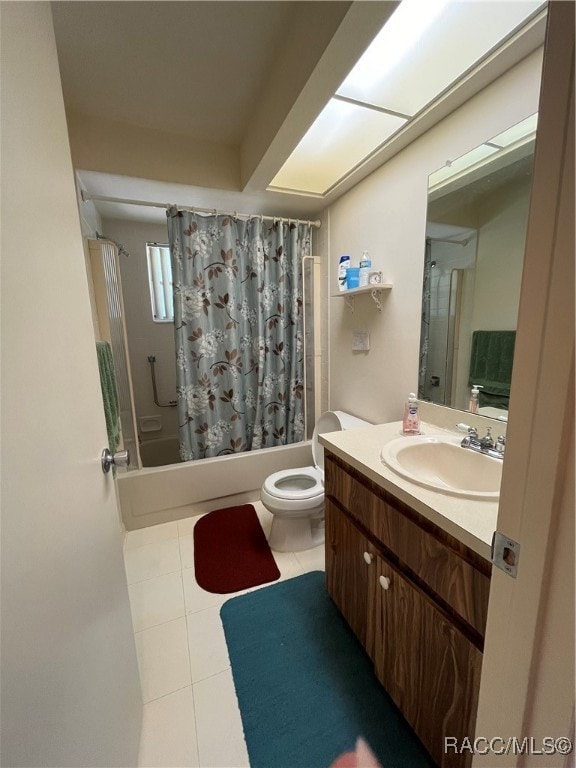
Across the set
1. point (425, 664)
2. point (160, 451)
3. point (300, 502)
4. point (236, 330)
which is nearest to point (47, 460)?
point (425, 664)

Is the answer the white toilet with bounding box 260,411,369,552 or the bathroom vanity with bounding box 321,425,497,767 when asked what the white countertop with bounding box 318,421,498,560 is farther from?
the white toilet with bounding box 260,411,369,552

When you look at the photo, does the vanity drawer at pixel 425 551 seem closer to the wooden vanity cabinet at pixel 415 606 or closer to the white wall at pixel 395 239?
the wooden vanity cabinet at pixel 415 606

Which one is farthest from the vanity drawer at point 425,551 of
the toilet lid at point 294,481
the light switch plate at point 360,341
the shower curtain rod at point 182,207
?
the shower curtain rod at point 182,207

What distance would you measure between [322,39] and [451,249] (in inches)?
34.3

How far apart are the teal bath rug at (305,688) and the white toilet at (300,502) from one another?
0.33 metres

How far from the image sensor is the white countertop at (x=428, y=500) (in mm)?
685

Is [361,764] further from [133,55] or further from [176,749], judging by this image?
[133,55]

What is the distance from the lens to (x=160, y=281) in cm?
289

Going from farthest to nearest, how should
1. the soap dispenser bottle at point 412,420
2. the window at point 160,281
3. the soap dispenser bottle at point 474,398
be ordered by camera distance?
the window at point 160,281
the soap dispenser bottle at point 412,420
the soap dispenser bottle at point 474,398

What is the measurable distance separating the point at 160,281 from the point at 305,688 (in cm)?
306

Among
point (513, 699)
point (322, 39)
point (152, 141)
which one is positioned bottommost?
point (513, 699)

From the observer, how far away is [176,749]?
3.19 ft

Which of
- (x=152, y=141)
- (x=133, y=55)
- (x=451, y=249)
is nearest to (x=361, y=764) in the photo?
(x=451, y=249)

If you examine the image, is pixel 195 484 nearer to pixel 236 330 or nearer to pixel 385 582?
pixel 236 330
